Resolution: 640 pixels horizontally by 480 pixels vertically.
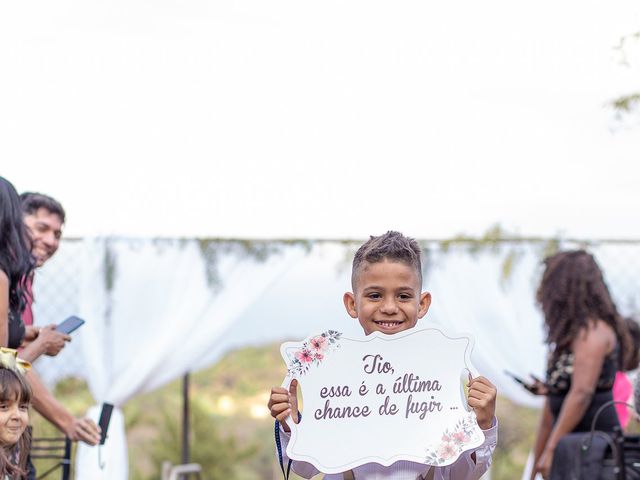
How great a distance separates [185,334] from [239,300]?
377 millimetres

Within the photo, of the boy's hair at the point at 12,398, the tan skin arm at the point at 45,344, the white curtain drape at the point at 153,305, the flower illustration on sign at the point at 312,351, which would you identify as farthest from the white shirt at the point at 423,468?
the white curtain drape at the point at 153,305

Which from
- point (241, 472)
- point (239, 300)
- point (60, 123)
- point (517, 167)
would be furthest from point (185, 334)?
point (241, 472)

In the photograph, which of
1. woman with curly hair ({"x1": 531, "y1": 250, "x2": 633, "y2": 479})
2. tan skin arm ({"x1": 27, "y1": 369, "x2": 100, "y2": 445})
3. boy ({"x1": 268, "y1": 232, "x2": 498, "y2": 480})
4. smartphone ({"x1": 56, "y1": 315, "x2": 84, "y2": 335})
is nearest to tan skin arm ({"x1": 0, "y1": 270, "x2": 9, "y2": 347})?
smartphone ({"x1": 56, "y1": 315, "x2": 84, "y2": 335})

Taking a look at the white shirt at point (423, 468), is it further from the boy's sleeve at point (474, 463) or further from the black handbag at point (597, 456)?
the black handbag at point (597, 456)

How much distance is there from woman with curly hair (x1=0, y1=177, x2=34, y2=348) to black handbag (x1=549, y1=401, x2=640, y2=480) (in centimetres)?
188

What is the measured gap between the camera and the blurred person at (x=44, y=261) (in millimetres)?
3211

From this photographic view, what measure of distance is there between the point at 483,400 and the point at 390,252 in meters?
0.38

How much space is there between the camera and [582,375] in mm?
3850

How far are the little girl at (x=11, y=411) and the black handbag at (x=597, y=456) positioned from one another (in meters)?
1.82

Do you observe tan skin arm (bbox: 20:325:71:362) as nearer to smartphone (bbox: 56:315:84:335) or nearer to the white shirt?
smartphone (bbox: 56:315:84:335)

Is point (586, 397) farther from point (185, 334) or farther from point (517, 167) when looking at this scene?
point (517, 167)

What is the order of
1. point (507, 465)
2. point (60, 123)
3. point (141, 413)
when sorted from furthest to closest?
point (141, 413), point (507, 465), point (60, 123)

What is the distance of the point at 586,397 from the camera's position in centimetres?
384

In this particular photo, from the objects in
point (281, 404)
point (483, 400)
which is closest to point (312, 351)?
point (281, 404)
